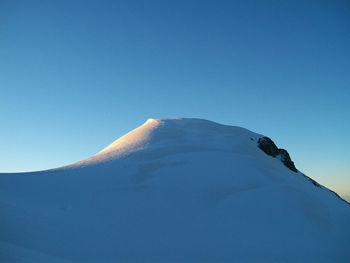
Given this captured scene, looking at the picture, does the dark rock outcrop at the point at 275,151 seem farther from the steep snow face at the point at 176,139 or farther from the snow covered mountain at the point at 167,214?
the snow covered mountain at the point at 167,214

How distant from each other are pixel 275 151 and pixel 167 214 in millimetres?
17584

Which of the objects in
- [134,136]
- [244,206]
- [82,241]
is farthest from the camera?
[134,136]

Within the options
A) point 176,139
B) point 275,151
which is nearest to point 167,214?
point 176,139

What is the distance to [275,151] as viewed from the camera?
23.8m

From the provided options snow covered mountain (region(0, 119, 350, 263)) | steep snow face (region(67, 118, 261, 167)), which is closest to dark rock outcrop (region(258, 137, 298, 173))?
steep snow face (region(67, 118, 261, 167))

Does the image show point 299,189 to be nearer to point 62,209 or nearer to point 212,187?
point 212,187

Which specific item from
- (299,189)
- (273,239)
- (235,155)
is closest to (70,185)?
(273,239)

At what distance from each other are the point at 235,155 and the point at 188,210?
8246 millimetres

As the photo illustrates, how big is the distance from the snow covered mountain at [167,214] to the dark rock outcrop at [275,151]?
19.3 ft

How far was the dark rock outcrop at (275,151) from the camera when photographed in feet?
74.6

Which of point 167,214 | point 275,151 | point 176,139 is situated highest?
point 176,139

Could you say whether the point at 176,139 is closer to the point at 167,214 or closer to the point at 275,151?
the point at 167,214

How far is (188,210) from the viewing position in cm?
1055

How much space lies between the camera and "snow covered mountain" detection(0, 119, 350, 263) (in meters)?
7.28
